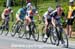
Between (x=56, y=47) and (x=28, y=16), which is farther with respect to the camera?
(x=28, y=16)

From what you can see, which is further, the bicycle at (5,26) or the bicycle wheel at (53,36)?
the bicycle at (5,26)

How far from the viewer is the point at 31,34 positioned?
21250 mm

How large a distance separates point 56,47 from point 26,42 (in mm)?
2659

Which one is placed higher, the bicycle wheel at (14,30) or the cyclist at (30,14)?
the cyclist at (30,14)

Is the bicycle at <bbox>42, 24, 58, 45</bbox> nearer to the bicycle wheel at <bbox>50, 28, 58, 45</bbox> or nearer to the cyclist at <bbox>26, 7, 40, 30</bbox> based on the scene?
the bicycle wheel at <bbox>50, 28, 58, 45</bbox>

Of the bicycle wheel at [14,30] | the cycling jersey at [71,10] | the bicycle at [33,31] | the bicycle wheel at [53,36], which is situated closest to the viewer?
the bicycle wheel at [53,36]

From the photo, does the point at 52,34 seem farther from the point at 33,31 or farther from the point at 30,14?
the point at 30,14

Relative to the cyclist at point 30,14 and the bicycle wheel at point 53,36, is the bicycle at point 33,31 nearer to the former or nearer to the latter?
the cyclist at point 30,14

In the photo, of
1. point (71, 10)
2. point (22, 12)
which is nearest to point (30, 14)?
point (22, 12)

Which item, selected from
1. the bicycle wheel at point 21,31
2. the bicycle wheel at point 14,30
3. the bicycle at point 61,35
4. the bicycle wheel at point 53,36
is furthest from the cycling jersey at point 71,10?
the bicycle at point 61,35

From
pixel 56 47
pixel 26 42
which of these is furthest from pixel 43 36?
pixel 56 47

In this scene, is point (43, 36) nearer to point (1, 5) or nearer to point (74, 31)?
point (74, 31)

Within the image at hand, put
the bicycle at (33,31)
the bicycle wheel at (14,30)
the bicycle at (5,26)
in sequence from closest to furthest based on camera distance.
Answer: the bicycle at (33,31) → the bicycle wheel at (14,30) → the bicycle at (5,26)

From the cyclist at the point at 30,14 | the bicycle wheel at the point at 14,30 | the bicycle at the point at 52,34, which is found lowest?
the bicycle wheel at the point at 14,30
